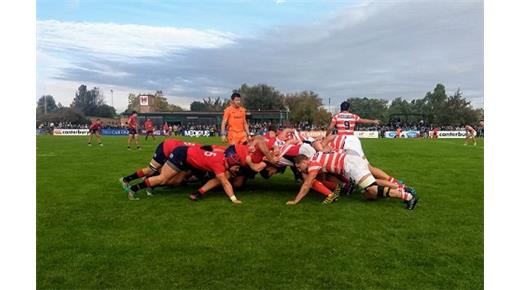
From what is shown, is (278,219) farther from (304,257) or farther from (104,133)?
(104,133)

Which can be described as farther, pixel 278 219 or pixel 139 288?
pixel 278 219

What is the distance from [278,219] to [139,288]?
3.03 m

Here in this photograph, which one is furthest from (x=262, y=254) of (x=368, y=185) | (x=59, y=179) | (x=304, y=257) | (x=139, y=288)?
(x=59, y=179)

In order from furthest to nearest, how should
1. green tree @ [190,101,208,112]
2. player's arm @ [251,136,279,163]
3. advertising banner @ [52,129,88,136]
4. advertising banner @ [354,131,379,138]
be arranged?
1. green tree @ [190,101,208,112]
2. advertising banner @ [52,129,88,136]
3. advertising banner @ [354,131,379,138]
4. player's arm @ [251,136,279,163]

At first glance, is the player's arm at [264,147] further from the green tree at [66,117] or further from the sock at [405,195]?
the green tree at [66,117]

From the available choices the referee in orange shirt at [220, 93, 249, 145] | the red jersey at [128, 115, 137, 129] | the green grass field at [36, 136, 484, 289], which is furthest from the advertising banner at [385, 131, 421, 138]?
the green grass field at [36, 136, 484, 289]

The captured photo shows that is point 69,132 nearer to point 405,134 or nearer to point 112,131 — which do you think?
point 112,131

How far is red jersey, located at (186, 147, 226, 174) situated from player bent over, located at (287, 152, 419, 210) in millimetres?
1569

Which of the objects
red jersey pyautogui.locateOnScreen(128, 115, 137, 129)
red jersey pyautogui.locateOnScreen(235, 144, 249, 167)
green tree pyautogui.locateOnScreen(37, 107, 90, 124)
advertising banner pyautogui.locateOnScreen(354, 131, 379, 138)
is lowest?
red jersey pyautogui.locateOnScreen(235, 144, 249, 167)

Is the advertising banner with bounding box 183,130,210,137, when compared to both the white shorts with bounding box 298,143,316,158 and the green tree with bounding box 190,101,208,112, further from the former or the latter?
the green tree with bounding box 190,101,208,112

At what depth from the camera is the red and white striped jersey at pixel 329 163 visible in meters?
7.78

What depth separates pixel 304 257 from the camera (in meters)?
4.78

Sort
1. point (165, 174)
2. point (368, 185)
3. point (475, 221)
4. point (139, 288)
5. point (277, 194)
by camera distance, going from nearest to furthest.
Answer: point (139, 288) < point (475, 221) < point (368, 185) < point (165, 174) < point (277, 194)

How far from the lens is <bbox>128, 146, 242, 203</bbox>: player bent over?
7883 millimetres
